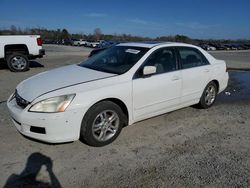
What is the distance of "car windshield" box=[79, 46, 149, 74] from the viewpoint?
4410mm

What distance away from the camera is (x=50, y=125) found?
3.45 metres

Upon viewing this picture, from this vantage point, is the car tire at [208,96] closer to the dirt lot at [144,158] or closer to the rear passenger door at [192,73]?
the rear passenger door at [192,73]

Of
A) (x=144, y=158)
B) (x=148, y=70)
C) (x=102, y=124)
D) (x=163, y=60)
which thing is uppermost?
(x=163, y=60)

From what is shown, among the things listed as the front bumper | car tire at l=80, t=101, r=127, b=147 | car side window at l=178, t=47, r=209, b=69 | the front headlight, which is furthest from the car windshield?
the front bumper

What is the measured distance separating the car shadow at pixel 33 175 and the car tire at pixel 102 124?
64cm

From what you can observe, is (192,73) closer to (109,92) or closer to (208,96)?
(208,96)

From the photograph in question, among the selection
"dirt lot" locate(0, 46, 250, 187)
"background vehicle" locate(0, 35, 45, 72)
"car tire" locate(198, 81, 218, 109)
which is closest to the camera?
"dirt lot" locate(0, 46, 250, 187)

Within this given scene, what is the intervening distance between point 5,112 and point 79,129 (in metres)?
2.44

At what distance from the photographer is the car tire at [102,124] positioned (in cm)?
369

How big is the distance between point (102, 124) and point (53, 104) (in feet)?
2.66

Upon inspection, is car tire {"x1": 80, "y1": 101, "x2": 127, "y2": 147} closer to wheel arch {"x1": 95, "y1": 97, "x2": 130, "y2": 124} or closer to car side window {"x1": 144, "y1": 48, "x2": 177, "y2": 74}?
wheel arch {"x1": 95, "y1": 97, "x2": 130, "y2": 124}

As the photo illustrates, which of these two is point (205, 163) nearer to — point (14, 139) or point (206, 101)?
point (206, 101)

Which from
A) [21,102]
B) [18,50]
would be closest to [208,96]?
[21,102]

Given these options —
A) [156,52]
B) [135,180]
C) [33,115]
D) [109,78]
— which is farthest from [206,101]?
[33,115]
